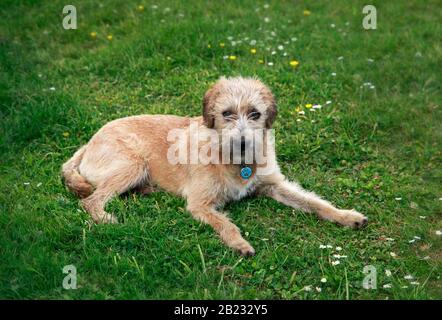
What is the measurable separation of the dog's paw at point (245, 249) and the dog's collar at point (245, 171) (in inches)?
32.5

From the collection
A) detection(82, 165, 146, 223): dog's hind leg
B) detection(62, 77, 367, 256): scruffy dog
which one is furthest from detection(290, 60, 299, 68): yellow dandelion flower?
detection(82, 165, 146, 223): dog's hind leg

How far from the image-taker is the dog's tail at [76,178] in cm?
557

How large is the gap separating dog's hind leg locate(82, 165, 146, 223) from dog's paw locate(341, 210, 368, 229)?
1.99 m

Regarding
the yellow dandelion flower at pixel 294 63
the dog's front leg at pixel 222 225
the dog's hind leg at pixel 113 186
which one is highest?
the yellow dandelion flower at pixel 294 63

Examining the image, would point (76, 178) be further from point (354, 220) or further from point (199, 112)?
point (354, 220)

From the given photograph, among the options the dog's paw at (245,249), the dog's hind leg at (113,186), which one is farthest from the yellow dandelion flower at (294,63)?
the dog's paw at (245,249)

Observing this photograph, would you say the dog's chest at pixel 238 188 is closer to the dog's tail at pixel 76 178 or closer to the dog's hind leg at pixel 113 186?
the dog's hind leg at pixel 113 186

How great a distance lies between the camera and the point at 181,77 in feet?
25.0

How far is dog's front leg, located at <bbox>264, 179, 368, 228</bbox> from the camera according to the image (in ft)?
17.0

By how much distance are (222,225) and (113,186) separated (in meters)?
1.22

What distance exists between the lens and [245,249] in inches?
187

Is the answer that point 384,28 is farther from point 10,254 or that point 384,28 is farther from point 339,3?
point 10,254

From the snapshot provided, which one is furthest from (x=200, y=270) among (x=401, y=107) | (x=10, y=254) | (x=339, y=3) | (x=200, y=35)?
(x=339, y=3)

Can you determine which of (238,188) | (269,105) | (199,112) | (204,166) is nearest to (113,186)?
(204,166)
